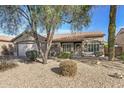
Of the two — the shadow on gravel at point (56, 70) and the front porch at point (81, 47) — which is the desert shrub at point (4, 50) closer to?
the front porch at point (81, 47)

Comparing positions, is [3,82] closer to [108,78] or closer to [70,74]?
[70,74]

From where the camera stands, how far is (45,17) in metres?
10.6

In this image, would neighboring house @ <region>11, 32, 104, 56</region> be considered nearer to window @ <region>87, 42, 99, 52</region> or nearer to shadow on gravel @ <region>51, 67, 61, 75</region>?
window @ <region>87, 42, 99, 52</region>

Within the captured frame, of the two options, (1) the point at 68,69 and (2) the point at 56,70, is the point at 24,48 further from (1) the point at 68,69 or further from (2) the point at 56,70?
(1) the point at 68,69

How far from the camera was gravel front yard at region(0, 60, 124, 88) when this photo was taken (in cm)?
923

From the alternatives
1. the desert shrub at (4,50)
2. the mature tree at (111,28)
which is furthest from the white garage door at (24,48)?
the mature tree at (111,28)

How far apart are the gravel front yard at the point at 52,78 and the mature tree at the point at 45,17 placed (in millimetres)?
2408

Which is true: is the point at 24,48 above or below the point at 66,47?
below

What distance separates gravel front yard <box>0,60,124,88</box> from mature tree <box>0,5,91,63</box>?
94.8 inches

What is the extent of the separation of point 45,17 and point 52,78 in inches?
136

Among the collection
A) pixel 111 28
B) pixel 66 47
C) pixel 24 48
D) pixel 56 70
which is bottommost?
pixel 24 48

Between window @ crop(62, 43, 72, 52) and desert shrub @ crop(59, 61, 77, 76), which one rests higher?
desert shrub @ crop(59, 61, 77, 76)

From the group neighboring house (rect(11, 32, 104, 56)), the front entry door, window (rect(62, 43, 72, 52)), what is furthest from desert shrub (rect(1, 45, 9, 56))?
the front entry door

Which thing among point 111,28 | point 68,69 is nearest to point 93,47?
point 111,28
